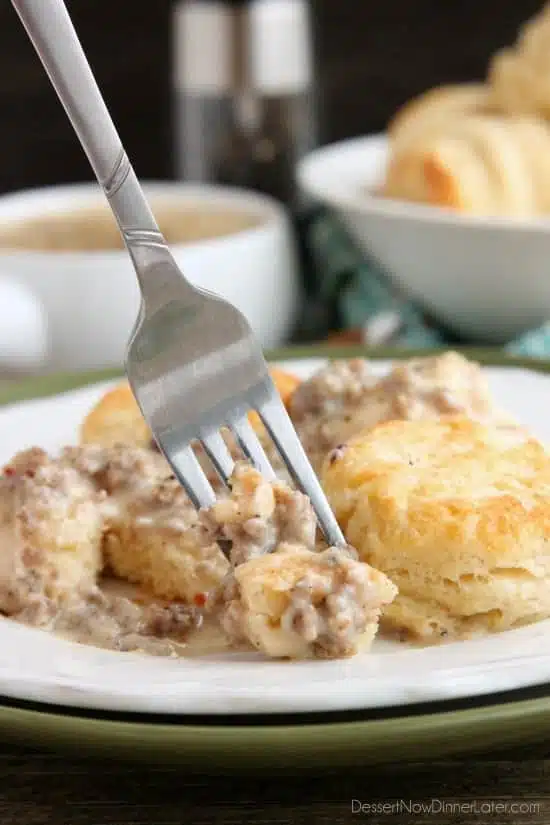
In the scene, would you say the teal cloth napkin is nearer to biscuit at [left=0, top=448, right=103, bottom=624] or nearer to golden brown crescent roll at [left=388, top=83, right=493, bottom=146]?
golden brown crescent roll at [left=388, top=83, right=493, bottom=146]

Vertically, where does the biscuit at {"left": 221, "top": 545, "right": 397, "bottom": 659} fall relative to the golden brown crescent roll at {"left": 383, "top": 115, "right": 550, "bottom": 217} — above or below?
above

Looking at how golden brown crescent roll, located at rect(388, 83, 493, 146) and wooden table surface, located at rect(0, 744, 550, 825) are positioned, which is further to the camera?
golden brown crescent roll, located at rect(388, 83, 493, 146)

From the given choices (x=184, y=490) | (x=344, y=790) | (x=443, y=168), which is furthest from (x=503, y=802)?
(x=443, y=168)

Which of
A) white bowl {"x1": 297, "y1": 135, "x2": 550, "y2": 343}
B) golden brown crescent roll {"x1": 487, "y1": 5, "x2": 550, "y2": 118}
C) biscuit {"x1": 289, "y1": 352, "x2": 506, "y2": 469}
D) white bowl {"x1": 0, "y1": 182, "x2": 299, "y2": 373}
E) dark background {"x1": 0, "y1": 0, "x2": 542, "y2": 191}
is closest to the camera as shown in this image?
biscuit {"x1": 289, "y1": 352, "x2": 506, "y2": 469}

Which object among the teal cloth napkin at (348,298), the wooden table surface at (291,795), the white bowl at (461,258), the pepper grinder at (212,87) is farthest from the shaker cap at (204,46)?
the wooden table surface at (291,795)

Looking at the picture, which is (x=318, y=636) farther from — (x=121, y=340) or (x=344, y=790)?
(x=121, y=340)

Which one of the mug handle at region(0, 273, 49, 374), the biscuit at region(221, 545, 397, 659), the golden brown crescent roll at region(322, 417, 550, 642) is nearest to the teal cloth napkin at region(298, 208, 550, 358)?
the mug handle at region(0, 273, 49, 374)

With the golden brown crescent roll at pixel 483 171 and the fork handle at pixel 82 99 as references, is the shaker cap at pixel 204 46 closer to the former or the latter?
the golden brown crescent roll at pixel 483 171
